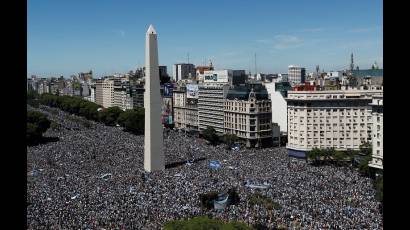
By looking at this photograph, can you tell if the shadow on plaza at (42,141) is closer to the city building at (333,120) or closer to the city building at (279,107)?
the city building at (279,107)

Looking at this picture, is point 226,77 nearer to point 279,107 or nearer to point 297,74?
point 279,107

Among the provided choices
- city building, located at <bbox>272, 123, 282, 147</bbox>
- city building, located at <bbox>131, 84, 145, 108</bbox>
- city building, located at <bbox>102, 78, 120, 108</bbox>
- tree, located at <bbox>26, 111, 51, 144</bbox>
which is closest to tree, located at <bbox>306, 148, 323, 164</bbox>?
city building, located at <bbox>272, 123, 282, 147</bbox>

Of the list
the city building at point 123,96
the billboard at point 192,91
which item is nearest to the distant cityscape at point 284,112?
the billboard at point 192,91

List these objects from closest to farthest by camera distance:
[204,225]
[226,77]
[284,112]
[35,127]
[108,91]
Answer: [204,225]
[35,127]
[284,112]
[226,77]
[108,91]

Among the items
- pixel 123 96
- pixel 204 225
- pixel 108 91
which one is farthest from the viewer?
pixel 108 91

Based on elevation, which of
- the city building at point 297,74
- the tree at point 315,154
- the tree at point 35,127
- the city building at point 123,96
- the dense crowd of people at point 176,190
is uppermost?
the city building at point 297,74

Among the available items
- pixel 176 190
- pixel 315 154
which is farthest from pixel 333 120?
pixel 176 190
